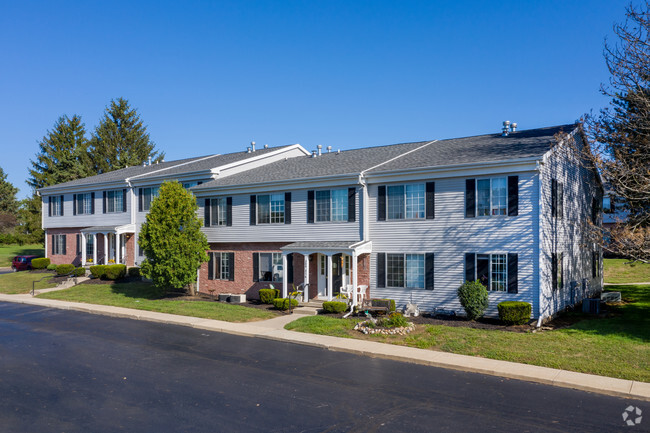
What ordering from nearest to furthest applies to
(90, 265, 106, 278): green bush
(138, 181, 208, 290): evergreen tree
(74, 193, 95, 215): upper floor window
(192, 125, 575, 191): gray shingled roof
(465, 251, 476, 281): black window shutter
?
(465, 251, 476, 281): black window shutter → (192, 125, 575, 191): gray shingled roof → (138, 181, 208, 290): evergreen tree → (90, 265, 106, 278): green bush → (74, 193, 95, 215): upper floor window

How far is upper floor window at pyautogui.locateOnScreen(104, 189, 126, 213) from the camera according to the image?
35097 millimetres

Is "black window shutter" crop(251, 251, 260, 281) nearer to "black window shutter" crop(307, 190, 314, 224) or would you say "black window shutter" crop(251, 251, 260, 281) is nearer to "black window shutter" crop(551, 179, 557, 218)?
"black window shutter" crop(307, 190, 314, 224)

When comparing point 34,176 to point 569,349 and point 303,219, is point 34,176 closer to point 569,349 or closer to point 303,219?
point 303,219

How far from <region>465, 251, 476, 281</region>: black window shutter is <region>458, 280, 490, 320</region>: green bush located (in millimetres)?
685

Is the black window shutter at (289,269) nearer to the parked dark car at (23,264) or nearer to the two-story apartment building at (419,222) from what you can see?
the two-story apartment building at (419,222)

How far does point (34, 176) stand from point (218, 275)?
181 ft

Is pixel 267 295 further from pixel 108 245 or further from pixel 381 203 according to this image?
pixel 108 245

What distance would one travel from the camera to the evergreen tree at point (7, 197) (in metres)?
86.2

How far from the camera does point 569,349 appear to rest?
1459 centimetres

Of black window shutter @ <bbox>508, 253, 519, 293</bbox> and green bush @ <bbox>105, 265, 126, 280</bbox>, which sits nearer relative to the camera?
black window shutter @ <bbox>508, 253, 519, 293</bbox>

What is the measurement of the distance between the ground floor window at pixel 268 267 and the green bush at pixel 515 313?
11.4 m

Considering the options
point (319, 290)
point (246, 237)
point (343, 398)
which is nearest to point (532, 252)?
point (319, 290)

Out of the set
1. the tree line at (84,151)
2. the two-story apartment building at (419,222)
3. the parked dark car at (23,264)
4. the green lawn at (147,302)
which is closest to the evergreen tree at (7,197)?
the tree line at (84,151)

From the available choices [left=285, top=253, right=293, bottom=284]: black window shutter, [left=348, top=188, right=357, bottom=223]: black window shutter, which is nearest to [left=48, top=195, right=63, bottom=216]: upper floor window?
[left=285, top=253, right=293, bottom=284]: black window shutter
